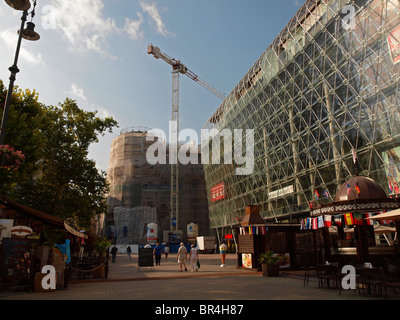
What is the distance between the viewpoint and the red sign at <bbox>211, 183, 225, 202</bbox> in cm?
5071

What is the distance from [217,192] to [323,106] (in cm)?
2868

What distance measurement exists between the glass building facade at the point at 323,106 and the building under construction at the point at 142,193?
22.8 metres

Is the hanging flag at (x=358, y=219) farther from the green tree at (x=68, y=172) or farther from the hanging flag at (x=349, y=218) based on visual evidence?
the green tree at (x=68, y=172)

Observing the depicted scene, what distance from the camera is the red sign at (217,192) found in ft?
166

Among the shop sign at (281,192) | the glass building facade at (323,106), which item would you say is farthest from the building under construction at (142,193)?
the shop sign at (281,192)

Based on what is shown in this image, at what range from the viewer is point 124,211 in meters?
58.7

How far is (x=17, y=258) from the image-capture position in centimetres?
1064

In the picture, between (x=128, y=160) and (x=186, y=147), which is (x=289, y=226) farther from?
(x=186, y=147)

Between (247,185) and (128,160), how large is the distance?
28.1 meters
